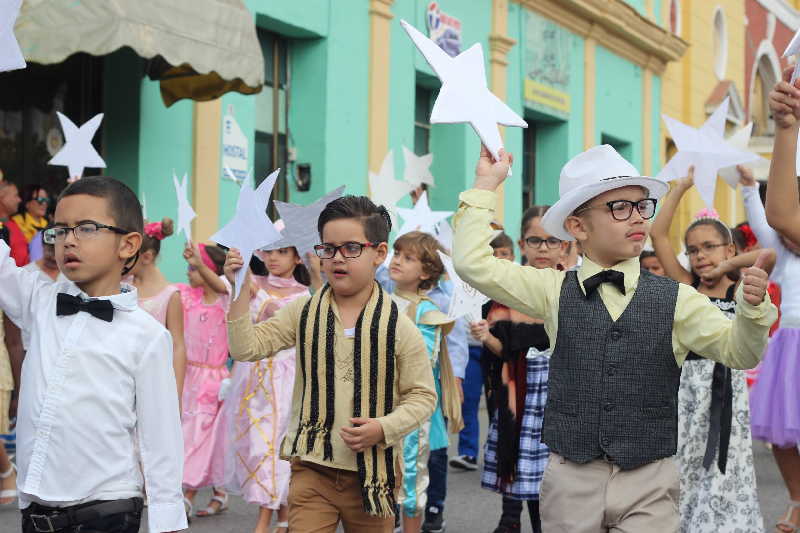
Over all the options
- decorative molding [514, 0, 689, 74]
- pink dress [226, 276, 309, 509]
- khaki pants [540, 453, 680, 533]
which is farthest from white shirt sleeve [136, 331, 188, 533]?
decorative molding [514, 0, 689, 74]

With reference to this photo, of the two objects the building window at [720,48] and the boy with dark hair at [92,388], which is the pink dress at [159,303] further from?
the building window at [720,48]

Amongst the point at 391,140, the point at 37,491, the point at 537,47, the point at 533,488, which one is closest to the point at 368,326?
the point at 37,491

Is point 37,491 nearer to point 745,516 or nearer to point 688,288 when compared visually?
point 688,288

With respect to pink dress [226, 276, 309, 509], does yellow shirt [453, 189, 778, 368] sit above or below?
above

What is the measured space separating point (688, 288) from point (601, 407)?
48 centimetres

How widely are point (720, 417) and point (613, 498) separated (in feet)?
7.94

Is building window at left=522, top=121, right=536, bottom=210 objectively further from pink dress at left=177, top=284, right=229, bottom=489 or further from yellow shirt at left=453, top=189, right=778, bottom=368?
yellow shirt at left=453, top=189, right=778, bottom=368

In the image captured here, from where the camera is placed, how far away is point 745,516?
18.6 feet

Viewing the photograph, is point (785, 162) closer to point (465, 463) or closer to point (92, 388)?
point (92, 388)

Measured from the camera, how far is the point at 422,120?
1531 centimetres

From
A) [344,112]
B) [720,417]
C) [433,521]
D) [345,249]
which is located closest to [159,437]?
[345,249]

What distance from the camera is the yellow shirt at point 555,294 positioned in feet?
11.3

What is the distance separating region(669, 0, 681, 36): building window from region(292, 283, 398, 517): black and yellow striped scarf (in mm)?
20230

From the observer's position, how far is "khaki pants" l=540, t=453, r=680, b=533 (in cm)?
350
